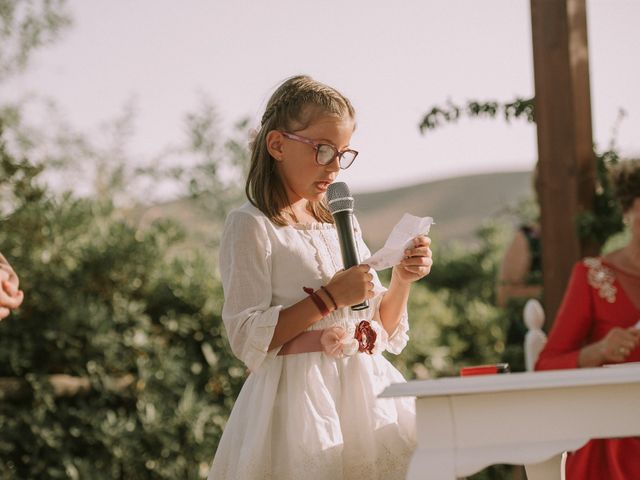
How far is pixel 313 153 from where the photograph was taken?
2342mm

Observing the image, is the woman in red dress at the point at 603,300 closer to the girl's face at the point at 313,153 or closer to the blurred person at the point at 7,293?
the girl's face at the point at 313,153

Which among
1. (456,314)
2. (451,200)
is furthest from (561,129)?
(451,200)

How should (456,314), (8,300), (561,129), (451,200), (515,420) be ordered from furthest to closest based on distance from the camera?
1. (451,200)
2. (456,314)
3. (561,129)
4. (8,300)
5. (515,420)

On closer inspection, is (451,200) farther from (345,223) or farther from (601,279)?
(345,223)

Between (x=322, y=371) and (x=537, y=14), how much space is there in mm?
2236

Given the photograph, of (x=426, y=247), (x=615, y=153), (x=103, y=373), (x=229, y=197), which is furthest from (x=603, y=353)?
(x=229, y=197)

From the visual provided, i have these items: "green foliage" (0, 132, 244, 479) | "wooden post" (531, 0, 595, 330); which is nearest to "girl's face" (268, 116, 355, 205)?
"wooden post" (531, 0, 595, 330)

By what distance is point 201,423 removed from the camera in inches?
179

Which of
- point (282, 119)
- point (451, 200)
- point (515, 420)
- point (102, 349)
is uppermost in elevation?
point (282, 119)

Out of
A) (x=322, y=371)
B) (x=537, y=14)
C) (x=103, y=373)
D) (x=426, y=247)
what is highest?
(x=537, y=14)

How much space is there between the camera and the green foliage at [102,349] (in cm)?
440

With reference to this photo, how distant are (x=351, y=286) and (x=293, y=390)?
294 mm

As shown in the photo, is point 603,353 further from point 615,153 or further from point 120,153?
point 120,153

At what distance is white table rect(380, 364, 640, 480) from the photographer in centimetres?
182
